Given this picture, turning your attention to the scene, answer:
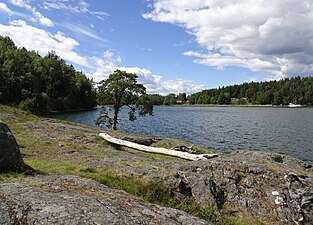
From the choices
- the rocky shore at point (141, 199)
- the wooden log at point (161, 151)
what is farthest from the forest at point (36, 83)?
the rocky shore at point (141, 199)

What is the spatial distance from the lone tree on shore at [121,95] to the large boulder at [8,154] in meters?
32.3

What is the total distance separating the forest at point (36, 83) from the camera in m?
78.1

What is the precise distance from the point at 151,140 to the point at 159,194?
55.0 feet

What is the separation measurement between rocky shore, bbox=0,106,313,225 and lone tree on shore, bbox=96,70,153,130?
84.9 feet

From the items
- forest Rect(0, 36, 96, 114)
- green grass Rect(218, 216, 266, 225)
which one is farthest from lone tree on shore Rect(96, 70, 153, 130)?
green grass Rect(218, 216, 266, 225)

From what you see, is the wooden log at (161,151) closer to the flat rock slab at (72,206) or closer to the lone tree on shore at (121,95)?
the flat rock slab at (72,206)

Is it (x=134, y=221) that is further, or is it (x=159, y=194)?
(x=159, y=194)

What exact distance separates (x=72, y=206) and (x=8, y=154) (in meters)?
3.99

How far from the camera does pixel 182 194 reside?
1077 cm

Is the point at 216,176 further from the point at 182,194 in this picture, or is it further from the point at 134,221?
the point at 134,221

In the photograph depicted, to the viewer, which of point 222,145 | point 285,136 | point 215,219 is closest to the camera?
point 215,219

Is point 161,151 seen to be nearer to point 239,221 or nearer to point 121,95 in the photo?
point 239,221

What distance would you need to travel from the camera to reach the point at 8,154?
9.48 meters

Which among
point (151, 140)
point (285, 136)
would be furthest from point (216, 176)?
point (285, 136)
